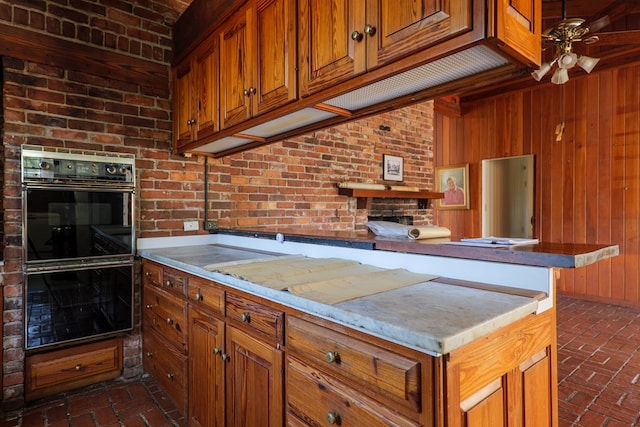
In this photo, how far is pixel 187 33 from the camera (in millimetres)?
2463

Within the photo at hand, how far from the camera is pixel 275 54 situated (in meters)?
1.69

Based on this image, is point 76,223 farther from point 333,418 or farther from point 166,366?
point 333,418

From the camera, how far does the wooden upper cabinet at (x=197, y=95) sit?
220 centimetres

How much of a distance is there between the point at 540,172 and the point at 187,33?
15.7 feet

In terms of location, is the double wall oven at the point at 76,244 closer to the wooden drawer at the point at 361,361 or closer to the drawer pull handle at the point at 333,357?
the wooden drawer at the point at 361,361

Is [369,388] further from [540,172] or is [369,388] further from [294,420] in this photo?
[540,172]

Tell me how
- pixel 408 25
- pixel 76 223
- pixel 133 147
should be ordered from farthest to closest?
pixel 133 147 < pixel 76 223 < pixel 408 25

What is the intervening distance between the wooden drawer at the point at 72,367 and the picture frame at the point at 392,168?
3194mm

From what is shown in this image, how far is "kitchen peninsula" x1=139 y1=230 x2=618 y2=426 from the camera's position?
81 centimetres

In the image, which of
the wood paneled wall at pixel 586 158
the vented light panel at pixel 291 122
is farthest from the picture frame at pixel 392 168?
the vented light panel at pixel 291 122

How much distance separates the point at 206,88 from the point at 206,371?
5.50 ft

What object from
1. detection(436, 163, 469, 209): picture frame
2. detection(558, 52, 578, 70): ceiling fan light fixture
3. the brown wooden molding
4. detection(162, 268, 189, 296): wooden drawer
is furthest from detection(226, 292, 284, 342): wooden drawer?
detection(436, 163, 469, 209): picture frame

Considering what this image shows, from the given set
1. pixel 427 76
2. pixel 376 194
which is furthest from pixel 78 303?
pixel 376 194

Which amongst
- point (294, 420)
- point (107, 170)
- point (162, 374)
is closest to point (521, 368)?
point (294, 420)
